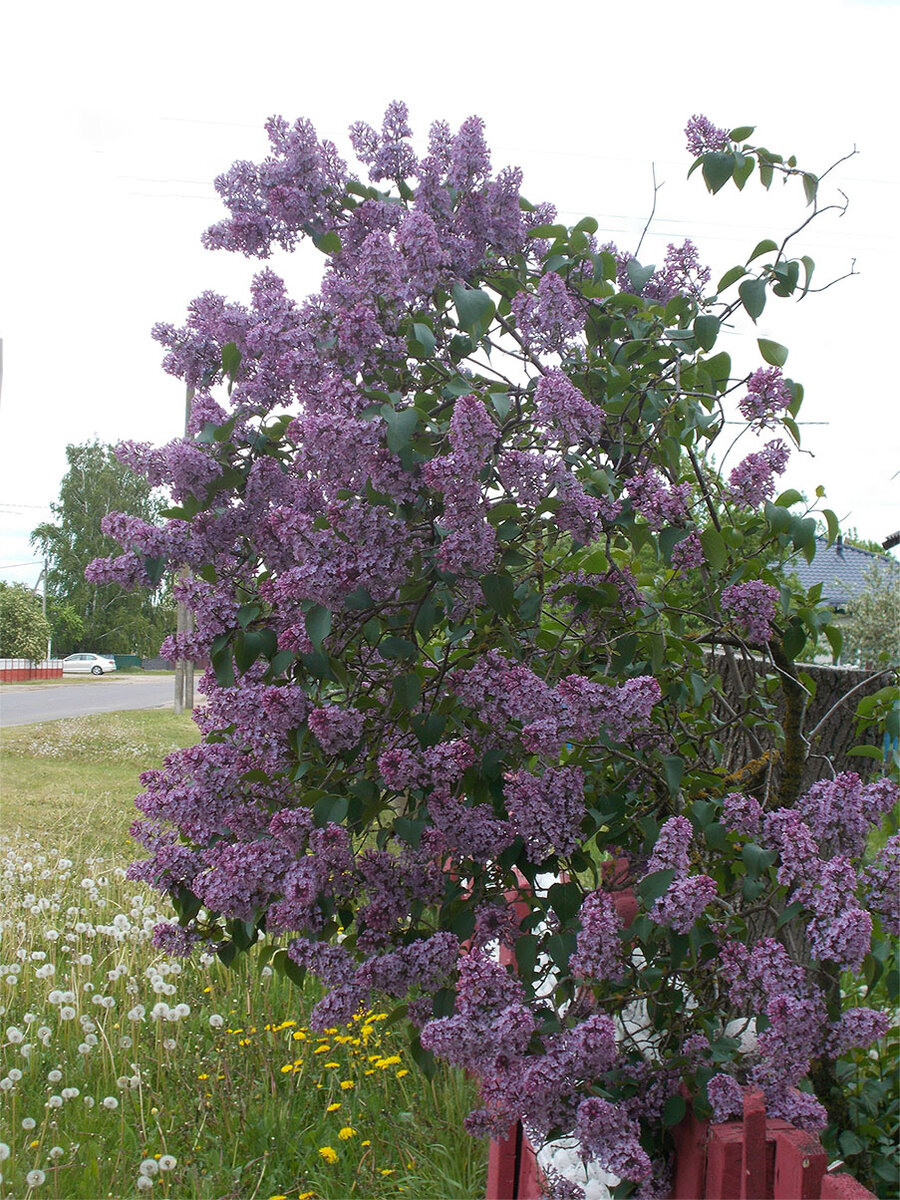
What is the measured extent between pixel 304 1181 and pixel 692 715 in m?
1.42

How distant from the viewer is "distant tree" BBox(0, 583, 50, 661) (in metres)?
3.31

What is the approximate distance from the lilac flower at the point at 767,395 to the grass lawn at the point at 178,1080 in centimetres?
119

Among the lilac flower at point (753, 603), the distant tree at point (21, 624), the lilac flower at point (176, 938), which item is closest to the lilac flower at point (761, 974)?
the lilac flower at point (753, 603)

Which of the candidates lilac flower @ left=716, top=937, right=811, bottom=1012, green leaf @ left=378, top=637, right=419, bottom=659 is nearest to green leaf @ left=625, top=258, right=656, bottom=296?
green leaf @ left=378, top=637, right=419, bottom=659

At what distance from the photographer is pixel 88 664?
4035mm

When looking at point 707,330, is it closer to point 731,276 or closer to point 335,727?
point 731,276

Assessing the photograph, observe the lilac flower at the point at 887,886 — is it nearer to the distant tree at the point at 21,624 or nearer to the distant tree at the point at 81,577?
the distant tree at the point at 81,577

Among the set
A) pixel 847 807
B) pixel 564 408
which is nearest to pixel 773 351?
pixel 564 408

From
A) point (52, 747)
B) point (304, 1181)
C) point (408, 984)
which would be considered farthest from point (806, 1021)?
point (52, 747)

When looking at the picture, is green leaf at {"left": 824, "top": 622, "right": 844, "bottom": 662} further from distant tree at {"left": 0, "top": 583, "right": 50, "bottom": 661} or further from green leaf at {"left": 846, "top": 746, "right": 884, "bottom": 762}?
distant tree at {"left": 0, "top": 583, "right": 50, "bottom": 661}

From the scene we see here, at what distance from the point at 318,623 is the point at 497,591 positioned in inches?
8.3

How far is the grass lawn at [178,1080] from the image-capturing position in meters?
2.01

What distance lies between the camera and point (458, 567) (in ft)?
3.25

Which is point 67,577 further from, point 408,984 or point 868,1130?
point 868,1130
